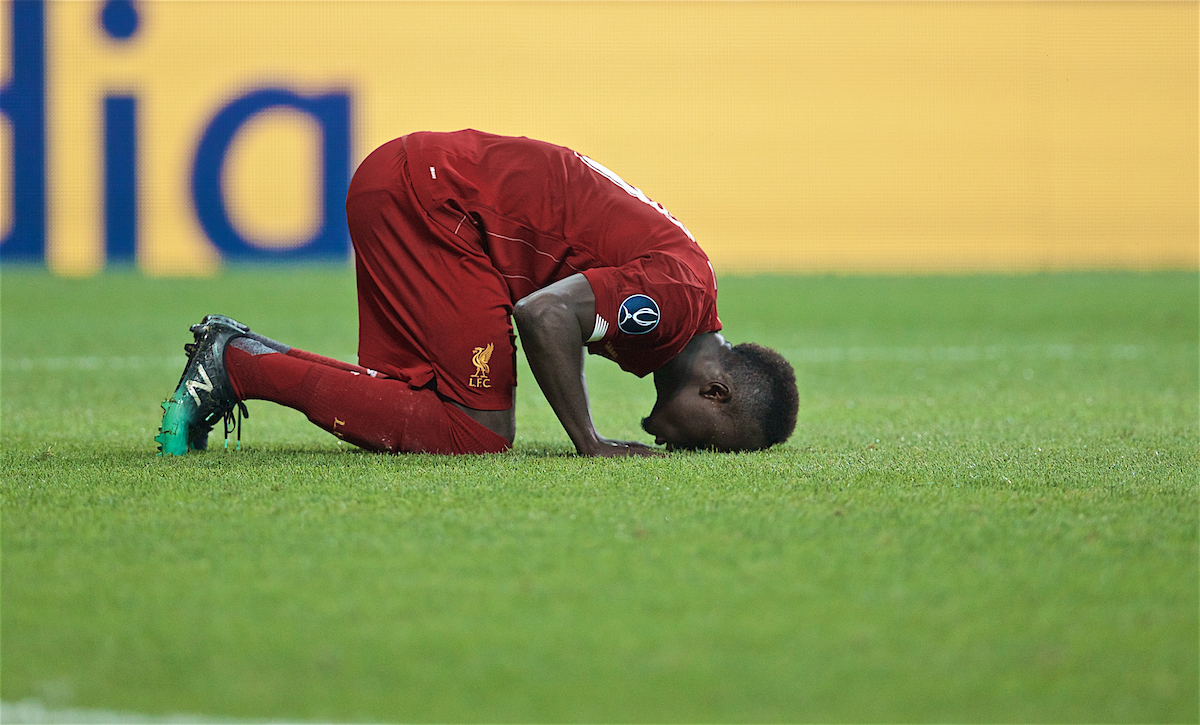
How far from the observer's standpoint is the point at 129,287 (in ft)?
34.8

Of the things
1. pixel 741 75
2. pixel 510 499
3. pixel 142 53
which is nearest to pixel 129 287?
pixel 142 53

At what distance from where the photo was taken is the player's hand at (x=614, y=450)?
3.21 m

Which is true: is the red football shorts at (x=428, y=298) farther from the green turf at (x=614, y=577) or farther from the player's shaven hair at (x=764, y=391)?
the player's shaven hair at (x=764, y=391)

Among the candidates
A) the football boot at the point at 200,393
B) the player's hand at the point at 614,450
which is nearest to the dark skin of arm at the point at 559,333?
the player's hand at the point at 614,450

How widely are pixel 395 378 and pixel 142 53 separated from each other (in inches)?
446

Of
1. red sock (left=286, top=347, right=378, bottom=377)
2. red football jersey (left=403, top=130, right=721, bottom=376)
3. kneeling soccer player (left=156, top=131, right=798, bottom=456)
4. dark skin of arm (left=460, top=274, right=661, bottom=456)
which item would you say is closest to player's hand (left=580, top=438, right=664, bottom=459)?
kneeling soccer player (left=156, top=131, right=798, bottom=456)

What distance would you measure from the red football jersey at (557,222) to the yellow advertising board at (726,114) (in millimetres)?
10119

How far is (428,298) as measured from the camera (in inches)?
131

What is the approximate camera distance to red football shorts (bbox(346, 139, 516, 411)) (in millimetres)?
3301

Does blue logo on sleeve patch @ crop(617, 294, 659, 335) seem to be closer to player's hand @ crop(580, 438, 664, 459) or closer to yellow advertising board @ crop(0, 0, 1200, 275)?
player's hand @ crop(580, 438, 664, 459)

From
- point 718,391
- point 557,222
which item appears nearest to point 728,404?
point 718,391

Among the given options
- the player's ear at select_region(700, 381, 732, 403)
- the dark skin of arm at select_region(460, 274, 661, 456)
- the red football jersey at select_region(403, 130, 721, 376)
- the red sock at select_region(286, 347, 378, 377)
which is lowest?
the player's ear at select_region(700, 381, 732, 403)

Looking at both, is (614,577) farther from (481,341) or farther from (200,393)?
(200,393)

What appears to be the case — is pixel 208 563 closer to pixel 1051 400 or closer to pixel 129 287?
pixel 1051 400
